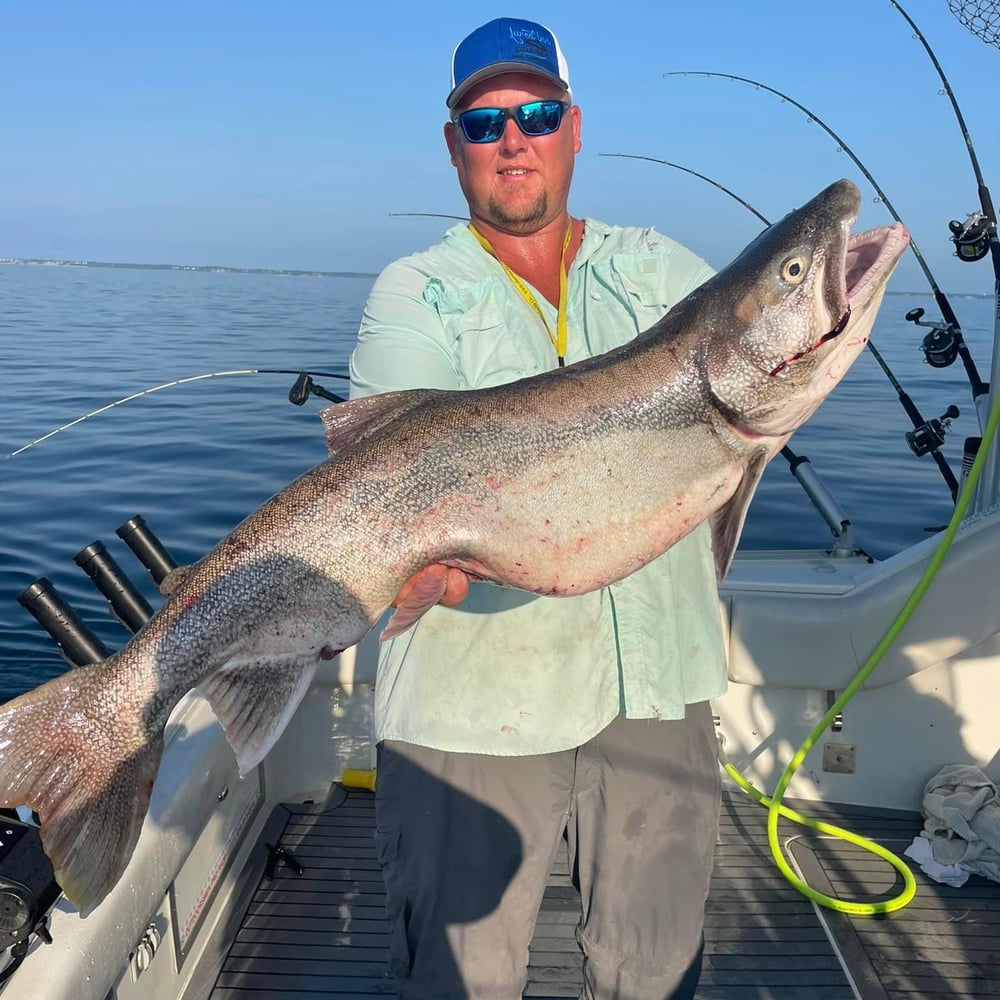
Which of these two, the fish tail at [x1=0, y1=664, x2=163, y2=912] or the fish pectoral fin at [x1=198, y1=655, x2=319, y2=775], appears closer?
the fish tail at [x1=0, y1=664, x2=163, y2=912]

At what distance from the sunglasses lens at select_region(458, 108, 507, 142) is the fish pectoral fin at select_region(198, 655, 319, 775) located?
6.02 ft

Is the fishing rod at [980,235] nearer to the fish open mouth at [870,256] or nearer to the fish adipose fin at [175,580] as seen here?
the fish open mouth at [870,256]

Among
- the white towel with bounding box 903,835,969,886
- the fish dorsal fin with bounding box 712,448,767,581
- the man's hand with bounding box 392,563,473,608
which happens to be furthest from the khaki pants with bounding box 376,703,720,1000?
the white towel with bounding box 903,835,969,886

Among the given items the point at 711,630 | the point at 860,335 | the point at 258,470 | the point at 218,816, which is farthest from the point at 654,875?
the point at 258,470

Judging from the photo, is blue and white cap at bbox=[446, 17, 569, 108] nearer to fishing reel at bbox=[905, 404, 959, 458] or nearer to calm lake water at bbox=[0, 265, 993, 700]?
fishing reel at bbox=[905, 404, 959, 458]

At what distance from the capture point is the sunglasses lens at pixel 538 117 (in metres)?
3.11

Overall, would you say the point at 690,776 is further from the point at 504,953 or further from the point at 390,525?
the point at 390,525

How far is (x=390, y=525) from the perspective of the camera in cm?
246

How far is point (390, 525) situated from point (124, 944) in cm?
168

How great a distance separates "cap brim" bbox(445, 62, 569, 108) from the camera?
3076 millimetres

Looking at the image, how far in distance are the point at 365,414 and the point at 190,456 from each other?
10.4 m

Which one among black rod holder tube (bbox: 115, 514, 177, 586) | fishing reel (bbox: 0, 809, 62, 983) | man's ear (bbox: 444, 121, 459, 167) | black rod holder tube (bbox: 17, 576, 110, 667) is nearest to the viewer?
fishing reel (bbox: 0, 809, 62, 983)

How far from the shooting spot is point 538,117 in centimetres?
312

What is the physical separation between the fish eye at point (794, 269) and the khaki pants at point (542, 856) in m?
1.37
